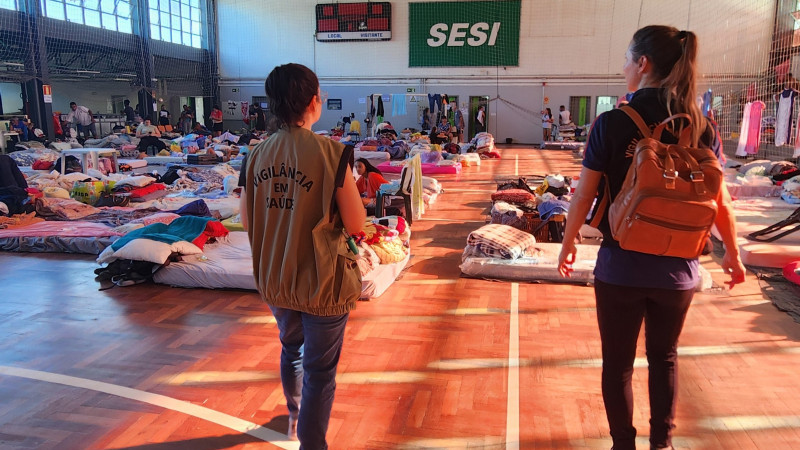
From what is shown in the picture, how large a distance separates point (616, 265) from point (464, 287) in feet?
9.38

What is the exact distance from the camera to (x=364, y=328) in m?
3.60

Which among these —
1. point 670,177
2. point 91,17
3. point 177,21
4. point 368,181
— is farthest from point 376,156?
point 670,177

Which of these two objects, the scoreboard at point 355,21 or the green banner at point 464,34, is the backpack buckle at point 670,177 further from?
the scoreboard at point 355,21

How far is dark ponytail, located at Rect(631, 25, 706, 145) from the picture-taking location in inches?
64.8

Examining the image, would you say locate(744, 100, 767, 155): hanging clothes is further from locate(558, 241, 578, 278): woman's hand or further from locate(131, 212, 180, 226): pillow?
locate(558, 241, 578, 278): woman's hand

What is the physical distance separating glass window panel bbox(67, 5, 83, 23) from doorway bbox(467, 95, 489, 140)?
43.8 feet

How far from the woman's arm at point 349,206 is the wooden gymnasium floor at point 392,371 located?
102 centimetres

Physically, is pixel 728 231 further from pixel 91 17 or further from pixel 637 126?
Result: pixel 91 17

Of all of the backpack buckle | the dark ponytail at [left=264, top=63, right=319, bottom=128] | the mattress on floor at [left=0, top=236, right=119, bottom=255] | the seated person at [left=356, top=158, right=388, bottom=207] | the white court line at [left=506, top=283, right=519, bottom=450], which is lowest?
the white court line at [left=506, top=283, right=519, bottom=450]

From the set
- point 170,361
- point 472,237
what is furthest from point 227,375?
point 472,237

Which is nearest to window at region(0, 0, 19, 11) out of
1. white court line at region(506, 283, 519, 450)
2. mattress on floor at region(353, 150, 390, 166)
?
mattress on floor at region(353, 150, 390, 166)

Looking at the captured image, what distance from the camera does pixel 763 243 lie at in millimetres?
5340

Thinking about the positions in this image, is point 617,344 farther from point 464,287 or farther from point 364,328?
point 464,287

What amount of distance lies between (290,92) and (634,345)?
133cm
